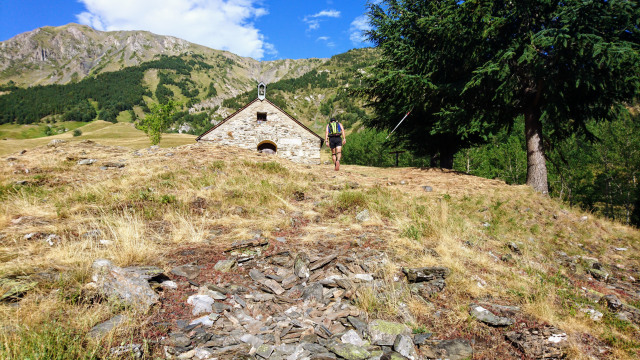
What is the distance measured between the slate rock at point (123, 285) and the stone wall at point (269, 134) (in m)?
20.4

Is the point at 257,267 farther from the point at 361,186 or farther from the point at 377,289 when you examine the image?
the point at 361,186

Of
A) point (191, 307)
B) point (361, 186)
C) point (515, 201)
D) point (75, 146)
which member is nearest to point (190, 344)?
point (191, 307)

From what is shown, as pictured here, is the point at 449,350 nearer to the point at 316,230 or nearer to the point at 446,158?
the point at 316,230

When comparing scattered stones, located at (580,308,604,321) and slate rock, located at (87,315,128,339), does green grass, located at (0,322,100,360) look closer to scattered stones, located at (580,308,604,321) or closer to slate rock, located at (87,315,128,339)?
slate rock, located at (87,315,128,339)

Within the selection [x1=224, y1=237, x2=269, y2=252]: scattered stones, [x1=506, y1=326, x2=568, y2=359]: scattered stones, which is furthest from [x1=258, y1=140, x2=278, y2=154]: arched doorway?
[x1=506, y1=326, x2=568, y2=359]: scattered stones

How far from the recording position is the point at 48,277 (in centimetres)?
329

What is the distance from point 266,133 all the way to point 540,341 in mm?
22819

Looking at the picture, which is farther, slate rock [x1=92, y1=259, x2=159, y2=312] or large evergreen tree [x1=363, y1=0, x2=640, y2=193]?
large evergreen tree [x1=363, y1=0, x2=640, y2=193]

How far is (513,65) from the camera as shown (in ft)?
35.3

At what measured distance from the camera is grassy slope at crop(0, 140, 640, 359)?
10.2 ft

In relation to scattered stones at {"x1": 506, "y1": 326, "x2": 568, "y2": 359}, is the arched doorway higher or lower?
higher

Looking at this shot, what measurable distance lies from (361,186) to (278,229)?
4.58 metres

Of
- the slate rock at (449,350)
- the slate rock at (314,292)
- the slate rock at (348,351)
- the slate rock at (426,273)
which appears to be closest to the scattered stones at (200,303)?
the slate rock at (314,292)

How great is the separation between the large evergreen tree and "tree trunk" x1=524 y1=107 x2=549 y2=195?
4 cm
